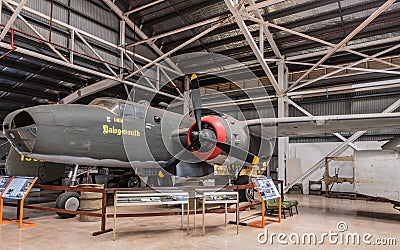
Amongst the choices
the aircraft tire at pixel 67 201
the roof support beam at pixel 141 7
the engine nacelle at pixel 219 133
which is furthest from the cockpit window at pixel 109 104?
the roof support beam at pixel 141 7

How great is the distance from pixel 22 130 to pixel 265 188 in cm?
538

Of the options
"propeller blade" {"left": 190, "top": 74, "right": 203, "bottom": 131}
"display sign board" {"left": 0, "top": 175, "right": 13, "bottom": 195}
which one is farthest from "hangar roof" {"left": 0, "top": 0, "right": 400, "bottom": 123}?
"display sign board" {"left": 0, "top": 175, "right": 13, "bottom": 195}

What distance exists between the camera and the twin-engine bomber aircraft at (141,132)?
6375mm

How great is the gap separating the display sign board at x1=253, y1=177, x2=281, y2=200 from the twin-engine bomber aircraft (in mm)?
1058

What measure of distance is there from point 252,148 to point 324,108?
818 centimetres

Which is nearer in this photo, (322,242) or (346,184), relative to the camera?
(322,242)

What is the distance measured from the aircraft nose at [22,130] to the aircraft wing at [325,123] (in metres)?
5.66

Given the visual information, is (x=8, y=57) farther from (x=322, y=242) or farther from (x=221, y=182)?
(x=322, y=242)

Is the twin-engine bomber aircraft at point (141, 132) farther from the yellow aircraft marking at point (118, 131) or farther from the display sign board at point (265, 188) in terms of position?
the display sign board at point (265, 188)

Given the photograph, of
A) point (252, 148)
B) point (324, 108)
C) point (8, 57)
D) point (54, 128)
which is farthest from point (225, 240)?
point (324, 108)

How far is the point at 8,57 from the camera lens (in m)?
10.8

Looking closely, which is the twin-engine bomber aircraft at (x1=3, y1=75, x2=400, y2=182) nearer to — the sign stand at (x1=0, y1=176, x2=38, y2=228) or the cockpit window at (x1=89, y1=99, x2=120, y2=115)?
the cockpit window at (x1=89, y1=99, x2=120, y2=115)

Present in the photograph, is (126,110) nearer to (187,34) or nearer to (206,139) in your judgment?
(206,139)

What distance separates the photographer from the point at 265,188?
23.3 ft
